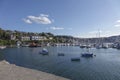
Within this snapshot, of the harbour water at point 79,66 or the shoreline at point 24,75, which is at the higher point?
the shoreline at point 24,75

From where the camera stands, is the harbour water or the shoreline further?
the harbour water

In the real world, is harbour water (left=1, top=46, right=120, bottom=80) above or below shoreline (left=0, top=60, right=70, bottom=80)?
below

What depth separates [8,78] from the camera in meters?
23.1

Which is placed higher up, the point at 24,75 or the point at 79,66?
the point at 24,75

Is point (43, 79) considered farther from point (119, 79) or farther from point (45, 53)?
point (45, 53)

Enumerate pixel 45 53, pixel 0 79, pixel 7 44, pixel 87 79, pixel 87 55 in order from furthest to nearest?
pixel 7 44 → pixel 45 53 → pixel 87 55 → pixel 87 79 → pixel 0 79

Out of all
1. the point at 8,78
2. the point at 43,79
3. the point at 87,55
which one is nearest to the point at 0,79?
the point at 8,78

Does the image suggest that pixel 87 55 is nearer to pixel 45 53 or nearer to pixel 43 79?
pixel 45 53

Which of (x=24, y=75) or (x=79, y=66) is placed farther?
(x=79, y=66)

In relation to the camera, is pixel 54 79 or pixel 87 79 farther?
pixel 87 79

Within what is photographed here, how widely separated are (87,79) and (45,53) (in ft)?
187

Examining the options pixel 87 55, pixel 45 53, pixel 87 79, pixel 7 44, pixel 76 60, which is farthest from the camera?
pixel 7 44

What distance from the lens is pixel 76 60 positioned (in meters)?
57.9

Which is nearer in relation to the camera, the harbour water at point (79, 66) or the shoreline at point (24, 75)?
the shoreline at point (24, 75)
